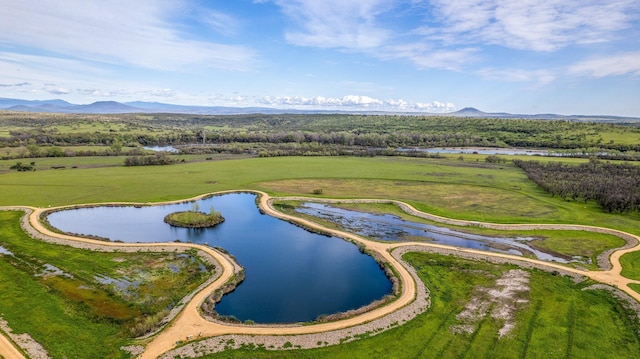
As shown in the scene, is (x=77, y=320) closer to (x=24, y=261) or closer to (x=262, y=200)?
(x=24, y=261)

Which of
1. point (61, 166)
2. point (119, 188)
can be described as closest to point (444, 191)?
point (119, 188)

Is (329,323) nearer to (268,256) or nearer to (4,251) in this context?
(268,256)

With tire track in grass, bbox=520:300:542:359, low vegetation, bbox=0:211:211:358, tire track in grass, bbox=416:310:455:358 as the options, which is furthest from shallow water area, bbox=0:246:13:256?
tire track in grass, bbox=520:300:542:359

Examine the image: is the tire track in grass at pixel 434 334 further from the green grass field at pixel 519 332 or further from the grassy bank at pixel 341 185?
the grassy bank at pixel 341 185

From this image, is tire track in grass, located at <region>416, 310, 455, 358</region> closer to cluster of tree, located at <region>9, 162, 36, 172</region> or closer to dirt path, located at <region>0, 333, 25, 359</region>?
dirt path, located at <region>0, 333, 25, 359</region>

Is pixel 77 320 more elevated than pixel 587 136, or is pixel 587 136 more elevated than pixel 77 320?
pixel 587 136
